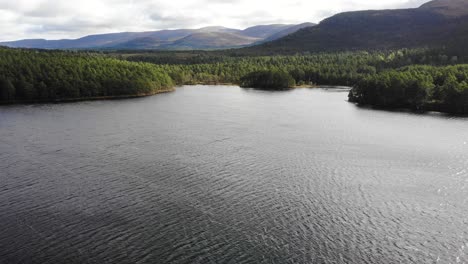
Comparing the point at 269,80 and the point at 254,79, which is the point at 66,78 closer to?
the point at 269,80

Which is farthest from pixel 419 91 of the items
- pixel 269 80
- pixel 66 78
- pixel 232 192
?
pixel 66 78

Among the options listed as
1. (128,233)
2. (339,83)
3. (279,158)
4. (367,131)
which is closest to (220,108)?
(367,131)

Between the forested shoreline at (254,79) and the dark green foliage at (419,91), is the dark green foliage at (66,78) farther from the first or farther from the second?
the dark green foliage at (419,91)

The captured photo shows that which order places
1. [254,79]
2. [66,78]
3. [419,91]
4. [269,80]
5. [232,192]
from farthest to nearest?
[254,79] < [269,80] < [66,78] < [419,91] < [232,192]

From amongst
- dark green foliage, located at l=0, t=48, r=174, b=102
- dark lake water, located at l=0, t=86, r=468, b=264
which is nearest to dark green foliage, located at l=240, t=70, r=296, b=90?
dark green foliage, located at l=0, t=48, r=174, b=102

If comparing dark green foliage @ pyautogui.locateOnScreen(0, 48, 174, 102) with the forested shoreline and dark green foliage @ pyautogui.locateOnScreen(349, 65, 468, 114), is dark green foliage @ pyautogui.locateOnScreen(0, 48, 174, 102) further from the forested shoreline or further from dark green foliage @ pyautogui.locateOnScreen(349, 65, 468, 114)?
dark green foliage @ pyautogui.locateOnScreen(349, 65, 468, 114)

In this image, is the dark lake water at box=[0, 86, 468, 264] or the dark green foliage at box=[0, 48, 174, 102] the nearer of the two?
the dark lake water at box=[0, 86, 468, 264]

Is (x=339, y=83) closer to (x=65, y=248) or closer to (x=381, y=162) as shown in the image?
(x=381, y=162)
